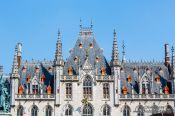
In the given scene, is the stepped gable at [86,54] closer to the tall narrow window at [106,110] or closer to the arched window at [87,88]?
the arched window at [87,88]

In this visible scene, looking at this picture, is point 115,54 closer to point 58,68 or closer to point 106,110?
point 106,110

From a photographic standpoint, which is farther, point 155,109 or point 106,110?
point 155,109

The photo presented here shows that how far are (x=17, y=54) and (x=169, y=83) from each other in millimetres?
31173

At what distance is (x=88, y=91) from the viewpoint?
92000mm

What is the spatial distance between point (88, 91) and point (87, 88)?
604 millimetres

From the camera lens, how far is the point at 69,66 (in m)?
94.9

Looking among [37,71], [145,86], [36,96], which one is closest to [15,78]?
[36,96]

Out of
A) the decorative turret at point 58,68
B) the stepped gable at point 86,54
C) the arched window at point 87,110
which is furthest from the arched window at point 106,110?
the decorative turret at point 58,68

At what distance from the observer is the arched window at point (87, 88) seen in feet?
301

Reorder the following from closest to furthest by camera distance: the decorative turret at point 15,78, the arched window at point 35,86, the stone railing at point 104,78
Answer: the decorative turret at point 15,78, the stone railing at point 104,78, the arched window at point 35,86

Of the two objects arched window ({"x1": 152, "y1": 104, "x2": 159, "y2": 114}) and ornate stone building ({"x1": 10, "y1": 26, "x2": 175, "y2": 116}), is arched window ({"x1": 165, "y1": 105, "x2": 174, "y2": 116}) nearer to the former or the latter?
ornate stone building ({"x1": 10, "y1": 26, "x2": 175, "y2": 116})

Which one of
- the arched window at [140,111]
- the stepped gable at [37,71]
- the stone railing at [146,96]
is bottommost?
the arched window at [140,111]

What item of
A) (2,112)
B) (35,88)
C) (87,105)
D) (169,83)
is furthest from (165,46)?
(2,112)

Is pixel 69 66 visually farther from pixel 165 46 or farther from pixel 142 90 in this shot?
pixel 165 46
